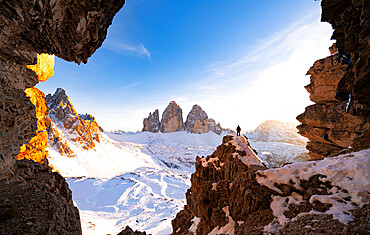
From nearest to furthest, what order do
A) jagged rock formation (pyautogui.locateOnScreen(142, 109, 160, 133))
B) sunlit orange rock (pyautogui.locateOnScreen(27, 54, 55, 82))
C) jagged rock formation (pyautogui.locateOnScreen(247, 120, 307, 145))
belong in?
1. sunlit orange rock (pyautogui.locateOnScreen(27, 54, 55, 82))
2. jagged rock formation (pyautogui.locateOnScreen(247, 120, 307, 145))
3. jagged rock formation (pyautogui.locateOnScreen(142, 109, 160, 133))

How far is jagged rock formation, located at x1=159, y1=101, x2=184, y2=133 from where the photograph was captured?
161100 millimetres

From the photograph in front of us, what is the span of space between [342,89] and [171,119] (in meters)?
156

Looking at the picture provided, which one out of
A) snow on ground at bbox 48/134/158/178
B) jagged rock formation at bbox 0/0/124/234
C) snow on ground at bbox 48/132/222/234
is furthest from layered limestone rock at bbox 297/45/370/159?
snow on ground at bbox 48/134/158/178

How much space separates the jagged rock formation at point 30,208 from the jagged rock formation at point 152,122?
522 feet

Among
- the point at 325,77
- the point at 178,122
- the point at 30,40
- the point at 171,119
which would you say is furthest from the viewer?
the point at 178,122

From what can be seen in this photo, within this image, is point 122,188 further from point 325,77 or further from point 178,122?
point 178,122

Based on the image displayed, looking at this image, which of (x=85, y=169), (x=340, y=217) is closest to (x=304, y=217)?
(x=340, y=217)

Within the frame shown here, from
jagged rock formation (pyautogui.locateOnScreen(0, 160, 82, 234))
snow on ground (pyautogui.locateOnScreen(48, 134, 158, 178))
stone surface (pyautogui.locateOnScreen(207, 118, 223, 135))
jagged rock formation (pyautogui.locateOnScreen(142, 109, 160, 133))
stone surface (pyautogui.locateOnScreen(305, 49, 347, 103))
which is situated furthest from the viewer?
stone surface (pyautogui.locateOnScreen(207, 118, 223, 135))

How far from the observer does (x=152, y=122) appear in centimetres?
16800

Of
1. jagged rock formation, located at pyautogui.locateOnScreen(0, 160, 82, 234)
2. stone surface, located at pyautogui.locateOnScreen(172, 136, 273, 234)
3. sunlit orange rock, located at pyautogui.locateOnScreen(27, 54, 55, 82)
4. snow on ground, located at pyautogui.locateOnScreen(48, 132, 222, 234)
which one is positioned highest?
sunlit orange rock, located at pyautogui.locateOnScreen(27, 54, 55, 82)

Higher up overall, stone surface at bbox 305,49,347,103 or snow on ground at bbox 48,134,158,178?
stone surface at bbox 305,49,347,103

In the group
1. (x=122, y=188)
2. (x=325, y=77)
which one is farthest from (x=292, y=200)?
(x=122, y=188)

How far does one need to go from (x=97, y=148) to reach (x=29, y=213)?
3999 inches

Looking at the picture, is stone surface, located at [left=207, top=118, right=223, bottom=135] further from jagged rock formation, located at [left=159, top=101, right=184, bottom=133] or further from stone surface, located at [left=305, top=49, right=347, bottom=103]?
stone surface, located at [left=305, top=49, right=347, bottom=103]
